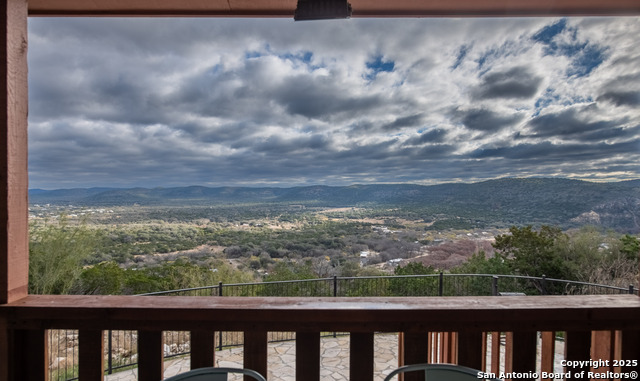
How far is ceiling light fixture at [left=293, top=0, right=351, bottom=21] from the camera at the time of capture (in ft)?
4.23

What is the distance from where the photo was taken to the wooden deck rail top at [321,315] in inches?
39.3

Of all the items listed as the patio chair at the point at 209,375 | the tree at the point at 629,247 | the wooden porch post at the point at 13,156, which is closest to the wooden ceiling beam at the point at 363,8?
the wooden porch post at the point at 13,156

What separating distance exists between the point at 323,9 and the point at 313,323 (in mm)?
1315

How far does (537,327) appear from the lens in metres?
1.04

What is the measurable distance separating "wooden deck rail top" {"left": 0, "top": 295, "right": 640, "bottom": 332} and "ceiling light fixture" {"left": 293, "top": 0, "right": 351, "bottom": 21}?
1.23 metres

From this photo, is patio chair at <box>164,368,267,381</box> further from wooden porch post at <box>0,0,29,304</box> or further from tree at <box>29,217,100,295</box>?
tree at <box>29,217,100,295</box>

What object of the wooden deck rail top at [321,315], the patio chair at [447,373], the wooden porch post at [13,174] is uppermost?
the wooden porch post at [13,174]

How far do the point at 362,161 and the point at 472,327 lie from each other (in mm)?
12353

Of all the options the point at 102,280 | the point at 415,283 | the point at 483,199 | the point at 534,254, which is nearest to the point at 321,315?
the point at 483,199

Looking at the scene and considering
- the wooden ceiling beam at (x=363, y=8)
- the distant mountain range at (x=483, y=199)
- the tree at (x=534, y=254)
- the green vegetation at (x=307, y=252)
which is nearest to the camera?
the wooden ceiling beam at (x=363, y=8)

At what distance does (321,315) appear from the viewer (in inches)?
39.0

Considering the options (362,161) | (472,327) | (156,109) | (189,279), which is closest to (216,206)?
(189,279)

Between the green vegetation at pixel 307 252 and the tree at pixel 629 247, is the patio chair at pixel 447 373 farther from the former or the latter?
the tree at pixel 629 247

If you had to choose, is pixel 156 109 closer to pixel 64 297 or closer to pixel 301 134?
pixel 301 134
